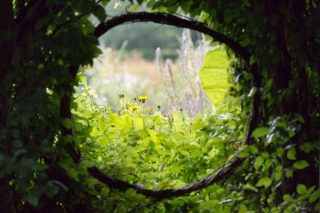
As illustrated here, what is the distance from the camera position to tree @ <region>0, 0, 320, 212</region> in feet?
7.99

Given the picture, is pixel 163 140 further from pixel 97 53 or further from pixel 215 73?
pixel 97 53

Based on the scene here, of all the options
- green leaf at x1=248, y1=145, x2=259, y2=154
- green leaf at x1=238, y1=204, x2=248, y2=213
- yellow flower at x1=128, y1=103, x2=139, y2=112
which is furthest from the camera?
yellow flower at x1=128, y1=103, x2=139, y2=112

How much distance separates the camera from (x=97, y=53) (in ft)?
8.46

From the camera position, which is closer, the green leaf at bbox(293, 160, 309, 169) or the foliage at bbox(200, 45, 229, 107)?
the green leaf at bbox(293, 160, 309, 169)

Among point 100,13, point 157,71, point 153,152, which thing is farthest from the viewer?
point 157,71

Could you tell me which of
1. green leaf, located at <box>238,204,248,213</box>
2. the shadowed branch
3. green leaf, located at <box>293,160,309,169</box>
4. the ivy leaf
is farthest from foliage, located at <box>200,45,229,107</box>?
the ivy leaf

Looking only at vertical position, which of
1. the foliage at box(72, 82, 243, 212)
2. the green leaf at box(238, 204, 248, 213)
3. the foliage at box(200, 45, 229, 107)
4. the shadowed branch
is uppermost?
the shadowed branch

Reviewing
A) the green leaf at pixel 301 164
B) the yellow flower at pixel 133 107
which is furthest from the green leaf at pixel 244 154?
the yellow flower at pixel 133 107

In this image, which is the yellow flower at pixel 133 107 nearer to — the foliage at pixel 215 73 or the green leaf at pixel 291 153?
the foliage at pixel 215 73

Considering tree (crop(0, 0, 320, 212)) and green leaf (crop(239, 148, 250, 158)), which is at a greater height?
tree (crop(0, 0, 320, 212))

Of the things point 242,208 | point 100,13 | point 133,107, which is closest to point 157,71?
point 133,107

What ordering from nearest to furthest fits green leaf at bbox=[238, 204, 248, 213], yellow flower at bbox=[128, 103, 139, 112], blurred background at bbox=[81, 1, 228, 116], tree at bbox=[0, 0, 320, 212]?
tree at bbox=[0, 0, 320, 212], green leaf at bbox=[238, 204, 248, 213], yellow flower at bbox=[128, 103, 139, 112], blurred background at bbox=[81, 1, 228, 116]

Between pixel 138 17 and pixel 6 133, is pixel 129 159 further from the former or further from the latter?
pixel 6 133

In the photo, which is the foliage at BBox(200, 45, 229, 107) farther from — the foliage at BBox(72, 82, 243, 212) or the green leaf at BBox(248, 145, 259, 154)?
the green leaf at BBox(248, 145, 259, 154)
